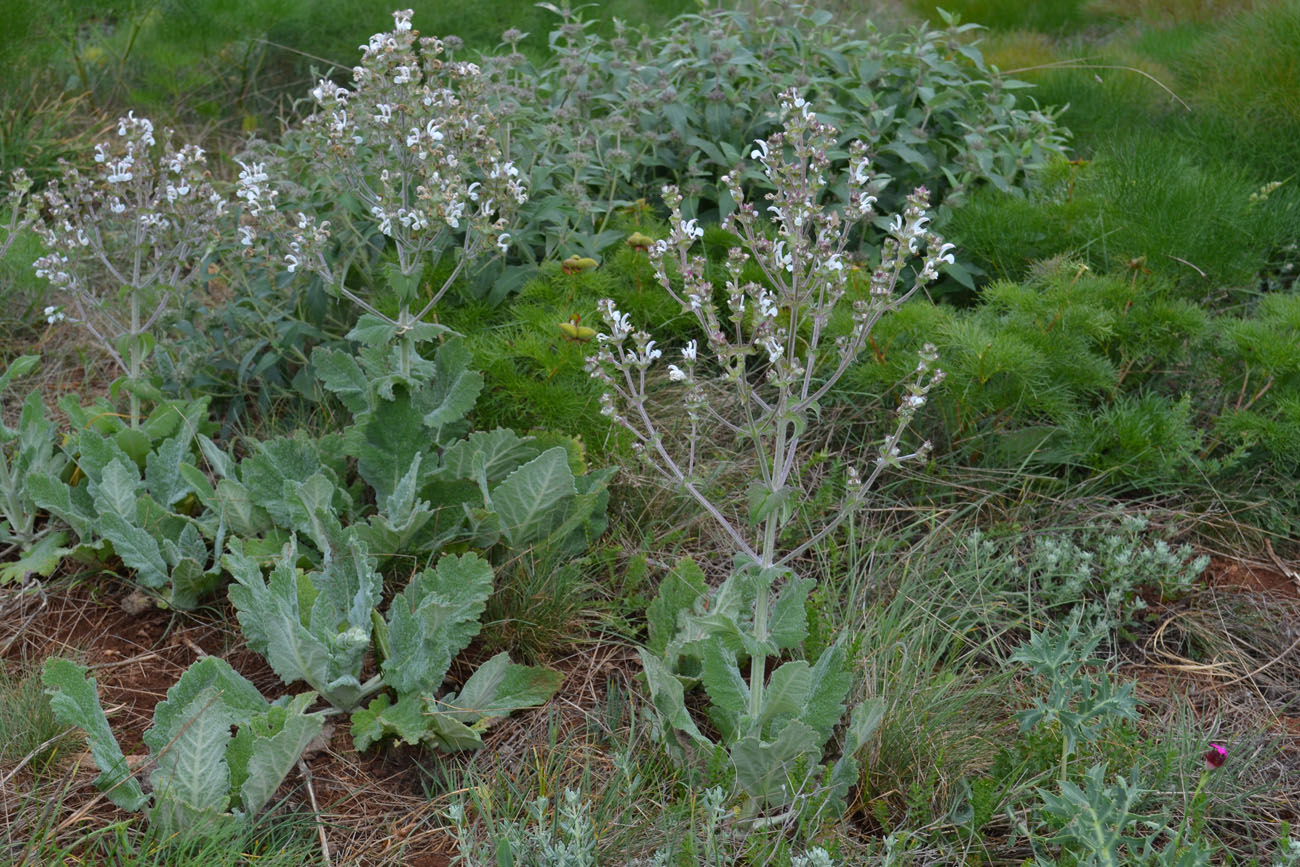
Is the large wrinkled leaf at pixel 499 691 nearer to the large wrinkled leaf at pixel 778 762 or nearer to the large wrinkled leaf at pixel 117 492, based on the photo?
the large wrinkled leaf at pixel 778 762

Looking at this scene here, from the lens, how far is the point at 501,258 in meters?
3.19

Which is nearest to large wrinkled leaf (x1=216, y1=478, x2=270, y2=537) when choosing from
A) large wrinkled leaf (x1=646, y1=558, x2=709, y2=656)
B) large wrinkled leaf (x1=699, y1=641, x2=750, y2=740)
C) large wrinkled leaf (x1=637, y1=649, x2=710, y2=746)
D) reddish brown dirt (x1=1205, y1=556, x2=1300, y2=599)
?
large wrinkled leaf (x1=646, y1=558, x2=709, y2=656)

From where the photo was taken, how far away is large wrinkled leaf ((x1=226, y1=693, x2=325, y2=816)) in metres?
1.95

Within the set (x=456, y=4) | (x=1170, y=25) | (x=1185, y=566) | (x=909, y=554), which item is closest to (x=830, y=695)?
(x=909, y=554)

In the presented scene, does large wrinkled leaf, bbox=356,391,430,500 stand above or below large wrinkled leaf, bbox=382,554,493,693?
above

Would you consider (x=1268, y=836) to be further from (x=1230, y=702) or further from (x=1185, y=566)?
(x=1185, y=566)

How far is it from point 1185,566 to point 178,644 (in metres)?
2.52

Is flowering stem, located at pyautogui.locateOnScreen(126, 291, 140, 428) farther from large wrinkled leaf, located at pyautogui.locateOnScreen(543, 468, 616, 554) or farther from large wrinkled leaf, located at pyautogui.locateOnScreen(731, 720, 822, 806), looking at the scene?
large wrinkled leaf, located at pyautogui.locateOnScreen(731, 720, 822, 806)

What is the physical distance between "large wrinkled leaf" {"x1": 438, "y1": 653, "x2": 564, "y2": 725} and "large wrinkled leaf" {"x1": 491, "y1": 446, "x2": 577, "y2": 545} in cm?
38

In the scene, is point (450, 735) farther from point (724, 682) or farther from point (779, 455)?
point (779, 455)

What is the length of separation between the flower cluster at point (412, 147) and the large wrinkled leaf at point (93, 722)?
99 centimetres

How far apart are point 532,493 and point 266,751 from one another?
839 mm

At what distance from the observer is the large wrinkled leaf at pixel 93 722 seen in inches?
78.0

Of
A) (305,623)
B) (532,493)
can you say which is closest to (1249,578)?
(532,493)
